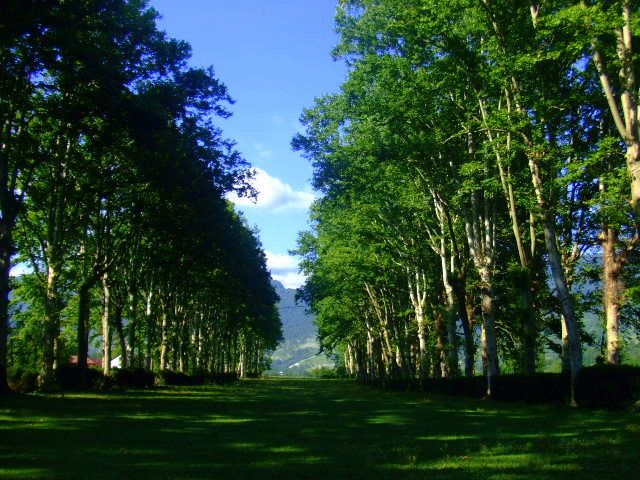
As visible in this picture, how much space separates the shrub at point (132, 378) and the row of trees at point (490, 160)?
46.7ft

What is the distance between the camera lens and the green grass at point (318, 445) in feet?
27.0

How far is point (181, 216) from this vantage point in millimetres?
30422

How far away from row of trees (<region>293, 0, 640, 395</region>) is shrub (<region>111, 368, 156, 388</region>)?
A: 14249 millimetres

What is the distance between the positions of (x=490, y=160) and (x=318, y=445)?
58.9 ft

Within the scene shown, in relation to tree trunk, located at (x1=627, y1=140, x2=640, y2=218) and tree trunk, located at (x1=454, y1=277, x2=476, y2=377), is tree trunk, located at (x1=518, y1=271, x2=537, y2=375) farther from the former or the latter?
tree trunk, located at (x1=627, y1=140, x2=640, y2=218)

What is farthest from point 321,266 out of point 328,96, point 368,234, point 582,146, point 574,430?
point 574,430

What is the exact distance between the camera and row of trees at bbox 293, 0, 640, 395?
64.6 ft

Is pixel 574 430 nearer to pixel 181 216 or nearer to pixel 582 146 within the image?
pixel 582 146

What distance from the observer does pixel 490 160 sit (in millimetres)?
25953

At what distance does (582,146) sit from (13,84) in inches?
887

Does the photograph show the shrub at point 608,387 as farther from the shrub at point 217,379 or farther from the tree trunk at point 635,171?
the shrub at point 217,379

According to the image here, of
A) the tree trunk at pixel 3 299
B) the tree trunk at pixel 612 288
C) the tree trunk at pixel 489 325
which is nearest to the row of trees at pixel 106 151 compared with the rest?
the tree trunk at pixel 3 299

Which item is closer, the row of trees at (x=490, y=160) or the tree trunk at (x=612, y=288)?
the row of trees at (x=490, y=160)

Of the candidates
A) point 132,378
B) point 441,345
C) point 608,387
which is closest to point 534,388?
point 608,387
